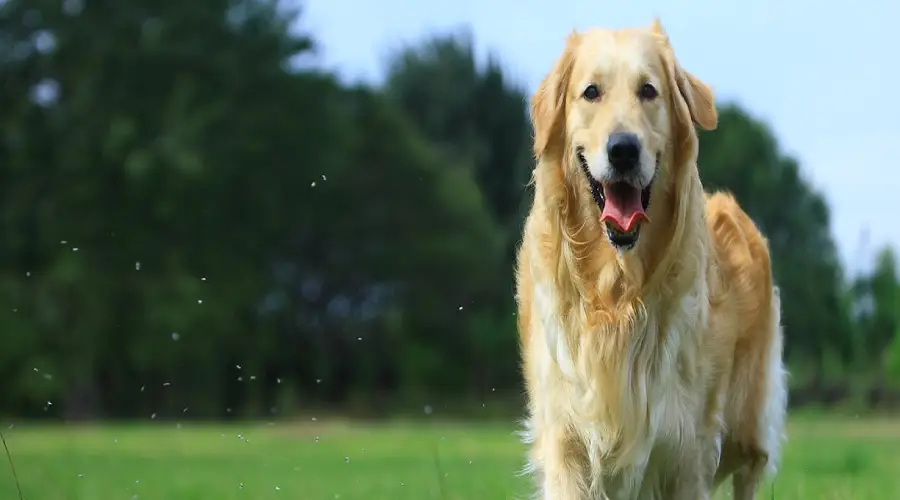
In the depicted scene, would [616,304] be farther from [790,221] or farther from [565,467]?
[790,221]

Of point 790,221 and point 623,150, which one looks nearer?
point 623,150

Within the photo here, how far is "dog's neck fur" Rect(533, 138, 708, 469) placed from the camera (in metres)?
4.11

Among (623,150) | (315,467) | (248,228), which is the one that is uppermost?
(248,228)

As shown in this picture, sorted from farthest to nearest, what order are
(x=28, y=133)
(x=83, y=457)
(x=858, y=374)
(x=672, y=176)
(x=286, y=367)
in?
1. (x=858, y=374)
2. (x=286, y=367)
3. (x=28, y=133)
4. (x=83, y=457)
5. (x=672, y=176)

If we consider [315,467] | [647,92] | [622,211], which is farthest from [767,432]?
[315,467]

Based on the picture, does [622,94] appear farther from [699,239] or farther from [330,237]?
[330,237]

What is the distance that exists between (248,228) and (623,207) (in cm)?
2509

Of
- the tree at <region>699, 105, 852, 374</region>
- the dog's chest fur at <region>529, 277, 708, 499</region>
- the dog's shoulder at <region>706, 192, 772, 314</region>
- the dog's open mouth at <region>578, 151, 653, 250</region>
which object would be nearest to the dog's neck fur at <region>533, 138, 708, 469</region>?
the dog's chest fur at <region>529, 277, 708, 499</region>

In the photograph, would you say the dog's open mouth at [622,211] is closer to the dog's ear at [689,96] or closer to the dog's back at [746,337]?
the dog's ear at [689,96]

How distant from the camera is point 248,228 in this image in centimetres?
2836

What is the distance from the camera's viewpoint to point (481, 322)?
32.2m

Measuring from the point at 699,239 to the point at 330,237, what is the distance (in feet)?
90.4

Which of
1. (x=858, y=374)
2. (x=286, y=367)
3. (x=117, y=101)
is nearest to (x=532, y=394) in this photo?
(x=117, y=101)

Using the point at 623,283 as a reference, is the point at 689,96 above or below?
above
